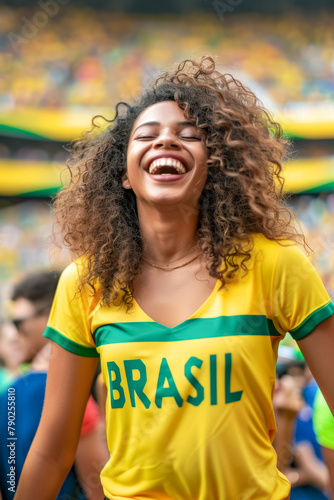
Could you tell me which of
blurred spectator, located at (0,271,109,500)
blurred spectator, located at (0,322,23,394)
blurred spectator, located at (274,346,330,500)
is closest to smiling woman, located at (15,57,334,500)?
blurred spectator, located at (0,271,109,500)

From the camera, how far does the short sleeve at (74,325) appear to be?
4.48 ft

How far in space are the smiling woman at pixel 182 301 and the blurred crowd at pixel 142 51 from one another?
8208mm

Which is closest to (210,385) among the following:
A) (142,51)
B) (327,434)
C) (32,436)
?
(327,434)

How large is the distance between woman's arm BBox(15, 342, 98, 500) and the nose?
539 millimetres

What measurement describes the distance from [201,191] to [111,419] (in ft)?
1.89

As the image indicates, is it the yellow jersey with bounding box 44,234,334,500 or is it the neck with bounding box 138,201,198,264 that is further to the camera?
the neck with bounding box 138,201,198,264

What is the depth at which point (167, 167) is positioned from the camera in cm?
135

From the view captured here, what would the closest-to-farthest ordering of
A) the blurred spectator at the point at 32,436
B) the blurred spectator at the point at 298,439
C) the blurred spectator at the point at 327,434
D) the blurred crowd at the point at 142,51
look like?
the blurred spectator at the point at 327,434 → the blurred spectator at the point at 32,436 → the blurred spectator at the point at 298,439 → the blurred crowd at the point at 142,51

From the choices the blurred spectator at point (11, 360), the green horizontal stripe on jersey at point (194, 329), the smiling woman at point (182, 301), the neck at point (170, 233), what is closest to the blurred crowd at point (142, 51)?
the blurred spectator at point (11, 360)

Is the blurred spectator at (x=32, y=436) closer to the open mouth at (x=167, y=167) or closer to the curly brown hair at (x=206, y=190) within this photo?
the curly brown hair at (x=206, y=190)

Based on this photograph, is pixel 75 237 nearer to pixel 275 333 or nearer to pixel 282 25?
pixel 275 333

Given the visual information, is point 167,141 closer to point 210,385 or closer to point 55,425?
point 210,385

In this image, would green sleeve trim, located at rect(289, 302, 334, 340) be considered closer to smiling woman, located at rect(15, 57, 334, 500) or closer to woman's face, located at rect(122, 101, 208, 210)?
smiling woman, located at rect(15, 57, 334, 500)

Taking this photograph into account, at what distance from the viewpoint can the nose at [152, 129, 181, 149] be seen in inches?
52.9
